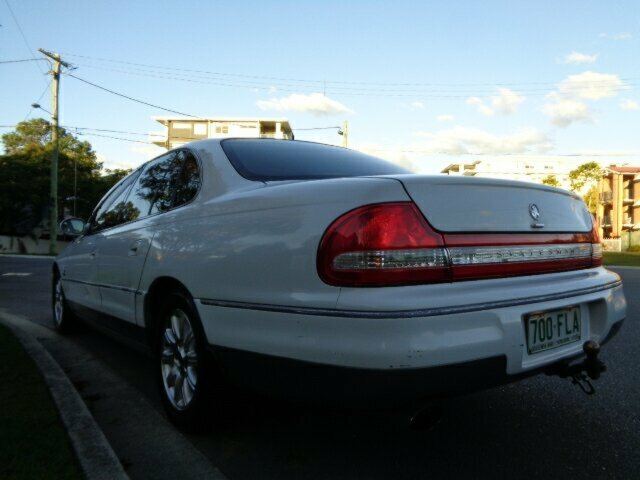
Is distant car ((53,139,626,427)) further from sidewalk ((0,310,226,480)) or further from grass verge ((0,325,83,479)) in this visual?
grass verge ((0,325,83,479))

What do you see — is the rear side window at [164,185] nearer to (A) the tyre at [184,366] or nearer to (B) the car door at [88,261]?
(B) the car door at [88,261]

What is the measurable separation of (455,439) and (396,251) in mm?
1226

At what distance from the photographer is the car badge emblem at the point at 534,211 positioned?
2.32 m

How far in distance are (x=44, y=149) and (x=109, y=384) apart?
4792 cm

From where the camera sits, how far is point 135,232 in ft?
10.9

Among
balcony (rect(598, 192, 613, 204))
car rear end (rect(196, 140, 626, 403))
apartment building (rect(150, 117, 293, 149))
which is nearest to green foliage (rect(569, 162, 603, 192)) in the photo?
balcony (rect(598, 192, 613, 204))

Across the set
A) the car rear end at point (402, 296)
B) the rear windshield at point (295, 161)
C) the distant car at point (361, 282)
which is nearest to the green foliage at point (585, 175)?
the rear windshield at point (295, 161)

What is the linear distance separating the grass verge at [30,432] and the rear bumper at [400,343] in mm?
843

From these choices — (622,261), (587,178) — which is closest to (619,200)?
(587,178)

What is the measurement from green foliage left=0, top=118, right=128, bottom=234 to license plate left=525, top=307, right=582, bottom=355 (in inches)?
1791

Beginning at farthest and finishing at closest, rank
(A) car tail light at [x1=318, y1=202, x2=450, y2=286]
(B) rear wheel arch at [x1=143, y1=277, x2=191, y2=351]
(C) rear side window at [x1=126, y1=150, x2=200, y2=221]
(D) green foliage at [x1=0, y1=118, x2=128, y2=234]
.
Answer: (D) green foliage at [x1=0, y1=118, x2=128, y2=234], (C) rear side window at [x1=126, y1=150, x2=200, y2=221], (B) rear wheel arch at [x1=143, y1=277, x2=191, y2=351], (A) car tail light at [x1=318, y1=202, x2=450, y2=286]

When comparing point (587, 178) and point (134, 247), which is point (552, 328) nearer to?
point (134, 247)

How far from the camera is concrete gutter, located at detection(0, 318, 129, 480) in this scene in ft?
7.41

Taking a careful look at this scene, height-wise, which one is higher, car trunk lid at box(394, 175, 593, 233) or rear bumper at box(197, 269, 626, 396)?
car trunk lid at box(394, 175, 593, 233)
